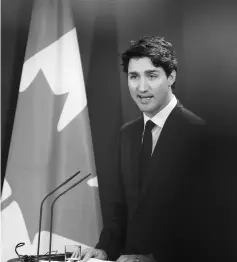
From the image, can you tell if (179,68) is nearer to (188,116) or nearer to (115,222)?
(188,116)

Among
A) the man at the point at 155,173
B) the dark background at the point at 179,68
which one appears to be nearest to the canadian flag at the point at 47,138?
the dark background at the point at 179,68

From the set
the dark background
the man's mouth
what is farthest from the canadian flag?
the man's mouth

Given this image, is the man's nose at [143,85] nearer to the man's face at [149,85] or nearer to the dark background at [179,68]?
the man's face at [149,85]

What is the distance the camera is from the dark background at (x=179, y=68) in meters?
2.29

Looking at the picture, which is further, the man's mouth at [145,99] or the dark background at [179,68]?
the man's mouth at [145,99]

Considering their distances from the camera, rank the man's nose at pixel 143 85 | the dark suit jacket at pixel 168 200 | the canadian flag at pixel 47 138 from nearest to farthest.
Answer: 1. the dark suit jacket at pixel 168 200
2. the man's nose at pixel 143 85
3. the canadian flag at pixel 47 138

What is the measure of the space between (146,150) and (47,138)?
1.93 feet

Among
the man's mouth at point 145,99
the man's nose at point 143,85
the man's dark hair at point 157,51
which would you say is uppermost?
the man's dark hair at point 157,51

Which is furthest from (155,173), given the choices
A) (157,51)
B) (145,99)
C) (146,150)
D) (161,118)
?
(157,51)

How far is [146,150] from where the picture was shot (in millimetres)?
2395

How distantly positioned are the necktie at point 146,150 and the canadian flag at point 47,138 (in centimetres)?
29

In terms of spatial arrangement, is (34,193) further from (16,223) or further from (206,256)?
(206,256)

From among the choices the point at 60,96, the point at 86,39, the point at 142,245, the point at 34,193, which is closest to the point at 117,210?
the point at 142,245

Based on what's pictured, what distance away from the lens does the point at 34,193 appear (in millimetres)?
2615
